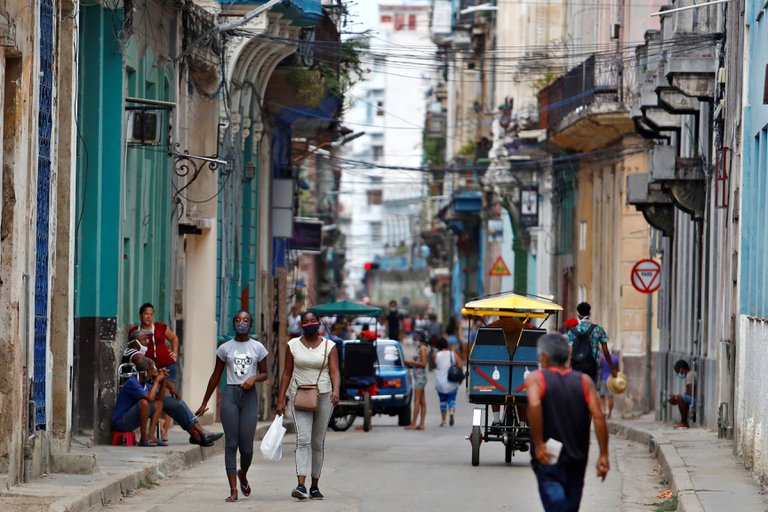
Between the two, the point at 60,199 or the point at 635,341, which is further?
the point at 635,341

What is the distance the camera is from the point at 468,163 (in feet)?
205

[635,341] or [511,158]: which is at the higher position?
[511,158]

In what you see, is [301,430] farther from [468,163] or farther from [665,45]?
[468,163]

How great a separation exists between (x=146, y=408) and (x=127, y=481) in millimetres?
3653

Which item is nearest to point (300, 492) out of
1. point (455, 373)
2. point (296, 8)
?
point (296, 8)

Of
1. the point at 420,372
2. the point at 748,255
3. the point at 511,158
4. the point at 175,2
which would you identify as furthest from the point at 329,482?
the point at 511,158

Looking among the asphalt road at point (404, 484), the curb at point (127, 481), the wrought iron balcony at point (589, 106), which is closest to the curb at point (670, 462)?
the asphalt road at point (404, 484)

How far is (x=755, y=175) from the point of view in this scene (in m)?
18.8

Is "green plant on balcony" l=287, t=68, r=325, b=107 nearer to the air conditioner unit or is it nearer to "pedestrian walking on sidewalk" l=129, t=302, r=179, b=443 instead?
the air conditioner unit

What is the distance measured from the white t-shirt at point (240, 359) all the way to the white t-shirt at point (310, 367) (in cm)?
36

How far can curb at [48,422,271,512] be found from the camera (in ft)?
44.9

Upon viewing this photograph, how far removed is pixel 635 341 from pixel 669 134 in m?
5.64

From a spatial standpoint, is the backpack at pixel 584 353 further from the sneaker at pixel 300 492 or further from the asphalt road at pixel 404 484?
the sneaker at pixel 300 492

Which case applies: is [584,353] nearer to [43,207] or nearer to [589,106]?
[43,207]
